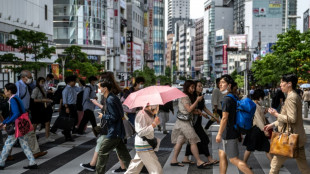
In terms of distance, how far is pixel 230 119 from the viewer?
6.07 metres

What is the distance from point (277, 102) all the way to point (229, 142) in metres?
9.56

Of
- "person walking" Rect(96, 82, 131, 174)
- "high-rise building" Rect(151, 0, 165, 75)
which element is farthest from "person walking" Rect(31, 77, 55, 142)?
"high-rise building" Rect(151, 0, 165, 75)

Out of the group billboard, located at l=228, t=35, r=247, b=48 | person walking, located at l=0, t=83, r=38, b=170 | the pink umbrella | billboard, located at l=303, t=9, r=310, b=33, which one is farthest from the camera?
billboard, located at l=228, t=35, r=247, b=48

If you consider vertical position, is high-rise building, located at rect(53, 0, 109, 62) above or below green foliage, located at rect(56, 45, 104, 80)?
above

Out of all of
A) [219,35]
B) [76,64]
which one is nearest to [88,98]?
[76,64]

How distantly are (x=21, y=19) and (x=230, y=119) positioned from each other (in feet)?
128

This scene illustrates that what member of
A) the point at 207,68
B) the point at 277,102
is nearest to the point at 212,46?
the point at 207,68

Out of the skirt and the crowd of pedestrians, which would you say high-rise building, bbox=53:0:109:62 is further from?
the skirt

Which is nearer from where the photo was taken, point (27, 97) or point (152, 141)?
point (152, 141)

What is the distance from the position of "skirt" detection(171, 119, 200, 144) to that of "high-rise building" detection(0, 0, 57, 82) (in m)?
25.2

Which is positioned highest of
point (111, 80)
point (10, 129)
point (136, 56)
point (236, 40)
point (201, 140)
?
point (236, 40)

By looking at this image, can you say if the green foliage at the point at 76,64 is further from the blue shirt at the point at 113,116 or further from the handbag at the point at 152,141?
the handbag at the point at 152,141

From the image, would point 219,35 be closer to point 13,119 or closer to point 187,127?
point 187,127

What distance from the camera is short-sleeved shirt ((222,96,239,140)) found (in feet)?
19.7
